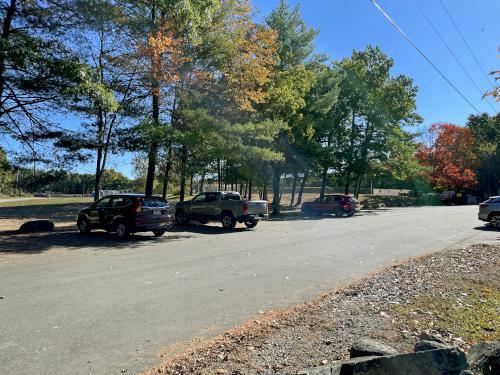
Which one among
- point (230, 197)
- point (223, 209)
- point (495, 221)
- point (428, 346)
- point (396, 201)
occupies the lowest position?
point (428, 346)

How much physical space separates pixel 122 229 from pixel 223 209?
5.97 meters

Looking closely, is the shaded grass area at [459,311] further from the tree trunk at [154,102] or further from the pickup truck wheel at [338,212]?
the pickup truck wheel at [338,212]

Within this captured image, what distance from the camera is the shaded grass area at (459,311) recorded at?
16.7 feet

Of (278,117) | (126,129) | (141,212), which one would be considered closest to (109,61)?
(126,129)

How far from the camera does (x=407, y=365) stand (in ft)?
11.1

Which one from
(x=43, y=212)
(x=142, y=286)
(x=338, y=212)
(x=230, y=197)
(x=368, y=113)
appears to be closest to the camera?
(x=142, y=286)

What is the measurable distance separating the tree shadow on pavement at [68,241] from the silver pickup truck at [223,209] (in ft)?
11.0

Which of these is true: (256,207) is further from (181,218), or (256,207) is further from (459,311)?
(459,311)

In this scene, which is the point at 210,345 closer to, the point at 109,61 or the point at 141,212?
the point at 141,212

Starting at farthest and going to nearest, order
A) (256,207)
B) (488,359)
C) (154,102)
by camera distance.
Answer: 1. (154,102)
2. (256,207)
3. (488,359)

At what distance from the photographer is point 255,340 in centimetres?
477

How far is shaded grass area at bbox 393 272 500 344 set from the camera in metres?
5.10

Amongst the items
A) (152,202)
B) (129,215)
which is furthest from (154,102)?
(129,215)

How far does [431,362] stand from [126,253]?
10282 mm
